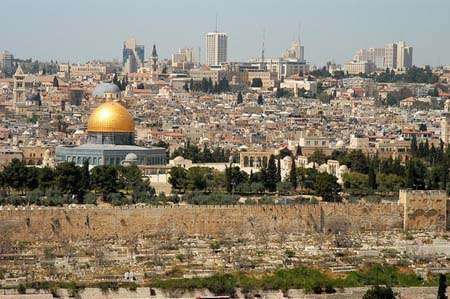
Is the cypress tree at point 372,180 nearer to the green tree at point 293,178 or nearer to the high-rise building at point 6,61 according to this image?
the green tree at point 293,178

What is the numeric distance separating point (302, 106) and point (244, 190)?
46.4 m

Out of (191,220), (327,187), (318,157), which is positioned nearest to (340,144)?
(318,157)

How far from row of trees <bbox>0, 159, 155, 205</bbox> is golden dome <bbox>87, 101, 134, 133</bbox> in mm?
6476

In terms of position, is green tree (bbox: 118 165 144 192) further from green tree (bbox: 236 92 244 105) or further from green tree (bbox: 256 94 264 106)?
green tree (bbox: 236 92 244 105)

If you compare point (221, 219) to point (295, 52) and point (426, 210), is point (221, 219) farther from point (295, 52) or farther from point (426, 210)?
point (295, 52)

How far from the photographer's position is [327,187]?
4069 cm

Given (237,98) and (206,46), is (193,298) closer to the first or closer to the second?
(237,98)

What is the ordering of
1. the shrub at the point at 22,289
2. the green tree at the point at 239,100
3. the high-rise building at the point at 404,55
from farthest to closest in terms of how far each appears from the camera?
1. the high-rise building at the point at 404,55
2. the green tree at the point at 239,100
3. the shrub at the point at 22,289

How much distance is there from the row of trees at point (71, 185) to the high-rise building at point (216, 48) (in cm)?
9521

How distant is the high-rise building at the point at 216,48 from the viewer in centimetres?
13675

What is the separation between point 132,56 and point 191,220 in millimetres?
93370

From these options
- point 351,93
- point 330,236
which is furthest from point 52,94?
point 330,236

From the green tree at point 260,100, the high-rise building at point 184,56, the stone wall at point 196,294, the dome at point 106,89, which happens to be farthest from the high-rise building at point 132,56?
the stone wall at point 196,294

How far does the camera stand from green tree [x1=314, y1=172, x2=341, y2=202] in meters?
40.2
